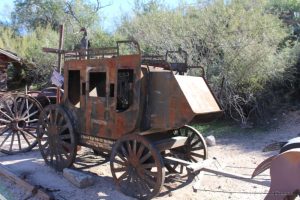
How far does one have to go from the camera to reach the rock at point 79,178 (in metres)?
7.26

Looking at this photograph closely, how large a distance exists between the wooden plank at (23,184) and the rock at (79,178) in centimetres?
79

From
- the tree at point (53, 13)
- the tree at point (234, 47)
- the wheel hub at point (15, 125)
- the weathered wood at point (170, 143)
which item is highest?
the tree at point (53, 13)

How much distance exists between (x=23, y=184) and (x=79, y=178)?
1.09 metres

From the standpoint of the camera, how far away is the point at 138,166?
6465 mm

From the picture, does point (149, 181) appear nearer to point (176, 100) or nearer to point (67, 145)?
point (176, 100)

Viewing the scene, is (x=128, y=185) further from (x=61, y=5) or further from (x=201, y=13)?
(x=61, y=5)

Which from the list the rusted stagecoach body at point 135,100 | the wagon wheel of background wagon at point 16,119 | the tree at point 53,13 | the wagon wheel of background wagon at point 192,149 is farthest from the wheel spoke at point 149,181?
the tree at point 53,13

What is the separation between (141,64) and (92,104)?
1395 mm

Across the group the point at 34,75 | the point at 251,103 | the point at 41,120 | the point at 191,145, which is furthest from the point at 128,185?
the point at 34,75

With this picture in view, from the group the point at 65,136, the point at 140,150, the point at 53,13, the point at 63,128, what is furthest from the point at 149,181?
the point at 53,13

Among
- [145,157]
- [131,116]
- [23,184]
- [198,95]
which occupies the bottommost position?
[23,184]

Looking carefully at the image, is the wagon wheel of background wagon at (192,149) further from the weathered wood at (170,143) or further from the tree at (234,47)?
the tree at (234,47)

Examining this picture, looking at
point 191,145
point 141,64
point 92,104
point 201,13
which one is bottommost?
point 191,145

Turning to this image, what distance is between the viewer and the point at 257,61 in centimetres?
1313
